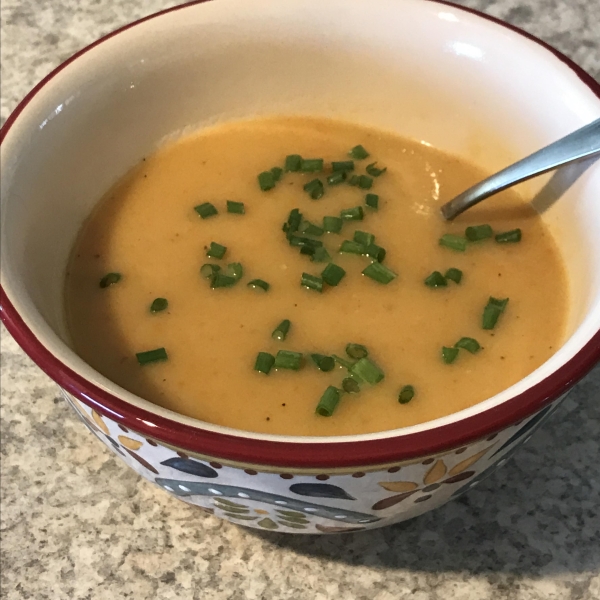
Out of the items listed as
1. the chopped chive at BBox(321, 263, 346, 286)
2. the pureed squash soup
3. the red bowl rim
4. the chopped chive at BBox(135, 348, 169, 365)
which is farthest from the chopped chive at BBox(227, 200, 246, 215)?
the red bowl rim

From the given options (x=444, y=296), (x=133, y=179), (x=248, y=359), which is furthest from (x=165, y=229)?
(x=444, y=296)

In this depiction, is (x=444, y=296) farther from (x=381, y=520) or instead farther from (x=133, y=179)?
(x=133, y=179)

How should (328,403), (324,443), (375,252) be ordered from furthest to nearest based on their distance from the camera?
(375,252), (328,403), (324,443)

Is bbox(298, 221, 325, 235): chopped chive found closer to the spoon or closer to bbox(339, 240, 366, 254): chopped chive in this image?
bbox(339, 240, 366, 254): chopped chive

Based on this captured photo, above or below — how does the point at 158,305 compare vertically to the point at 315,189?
below

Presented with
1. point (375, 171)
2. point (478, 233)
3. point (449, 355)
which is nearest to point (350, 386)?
point (449, 355)

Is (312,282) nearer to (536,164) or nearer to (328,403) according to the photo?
(328,403)
